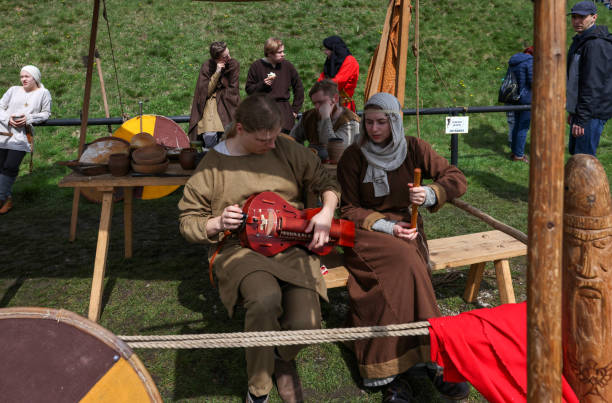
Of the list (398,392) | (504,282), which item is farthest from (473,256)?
(398,392)

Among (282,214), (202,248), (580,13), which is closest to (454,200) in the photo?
(282,214)

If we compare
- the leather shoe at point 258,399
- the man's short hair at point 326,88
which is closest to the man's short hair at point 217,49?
the man's short hair at point 326,88

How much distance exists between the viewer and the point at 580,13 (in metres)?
4.20

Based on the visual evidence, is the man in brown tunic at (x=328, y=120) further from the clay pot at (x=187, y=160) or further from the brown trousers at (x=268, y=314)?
the brown trousers at (x=268, y=314)

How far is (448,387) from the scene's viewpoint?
2.16 meters

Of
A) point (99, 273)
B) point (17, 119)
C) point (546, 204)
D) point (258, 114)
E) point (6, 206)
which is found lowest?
point (99, 273)

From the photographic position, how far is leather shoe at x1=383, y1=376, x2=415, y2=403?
7.06ft

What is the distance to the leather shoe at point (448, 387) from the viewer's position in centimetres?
215

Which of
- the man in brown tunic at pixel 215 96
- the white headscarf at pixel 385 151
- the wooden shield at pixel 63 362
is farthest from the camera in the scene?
the man in brown tunic at pixel 215 96

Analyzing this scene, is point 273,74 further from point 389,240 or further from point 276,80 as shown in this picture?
point 389,240

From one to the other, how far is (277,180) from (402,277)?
823 millimetres

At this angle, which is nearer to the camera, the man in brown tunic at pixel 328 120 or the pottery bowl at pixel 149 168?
the pottery bowl at pixel 149 168

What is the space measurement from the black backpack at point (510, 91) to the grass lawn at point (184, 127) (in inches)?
35.8

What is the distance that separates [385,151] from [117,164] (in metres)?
1.71
